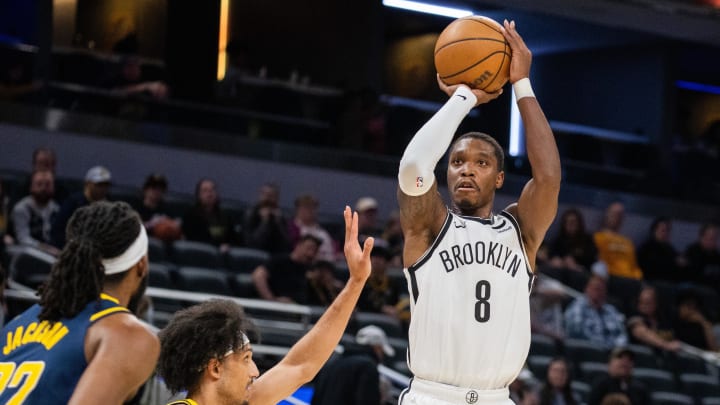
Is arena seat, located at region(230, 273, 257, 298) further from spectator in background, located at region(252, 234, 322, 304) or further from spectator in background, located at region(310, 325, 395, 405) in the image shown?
spectator in background, located at region(310, 325, 395, 405)

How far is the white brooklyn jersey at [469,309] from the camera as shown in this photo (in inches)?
179

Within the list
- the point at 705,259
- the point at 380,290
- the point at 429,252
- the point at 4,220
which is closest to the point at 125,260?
the point at 429,252

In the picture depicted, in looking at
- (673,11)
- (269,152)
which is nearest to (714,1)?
(673,11)

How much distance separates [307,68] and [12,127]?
A: 5150 mm

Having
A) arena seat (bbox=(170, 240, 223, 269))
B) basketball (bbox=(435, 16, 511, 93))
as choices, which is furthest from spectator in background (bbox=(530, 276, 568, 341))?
basketball (bbox=(435, 16, 511, 93))

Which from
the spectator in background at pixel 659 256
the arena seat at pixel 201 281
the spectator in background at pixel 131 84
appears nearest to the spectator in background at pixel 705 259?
the spectator in background at pixel 659 256

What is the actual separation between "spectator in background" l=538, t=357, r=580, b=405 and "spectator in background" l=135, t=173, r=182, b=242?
3.09m

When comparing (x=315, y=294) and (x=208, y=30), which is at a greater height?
(x=208, y=30)

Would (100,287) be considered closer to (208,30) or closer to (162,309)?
(162,309)

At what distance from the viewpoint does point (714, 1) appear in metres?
13.3

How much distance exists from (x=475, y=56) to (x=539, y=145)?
0.40 meters

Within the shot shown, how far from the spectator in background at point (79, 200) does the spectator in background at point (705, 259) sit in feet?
22.7

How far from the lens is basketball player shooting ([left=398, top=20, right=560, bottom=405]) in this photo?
178 inches

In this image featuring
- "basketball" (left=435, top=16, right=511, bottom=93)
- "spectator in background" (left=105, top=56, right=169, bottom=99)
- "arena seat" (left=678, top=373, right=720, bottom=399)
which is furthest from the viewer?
"spectator in background" (left=105, top=56, right=169, bottom=99)
